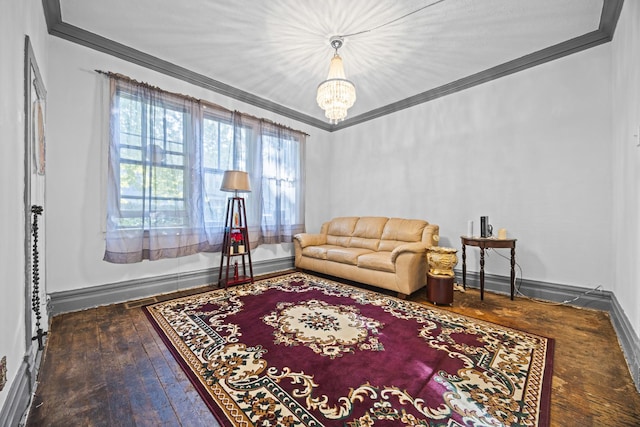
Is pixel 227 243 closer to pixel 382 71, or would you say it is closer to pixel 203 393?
pixel 203 393

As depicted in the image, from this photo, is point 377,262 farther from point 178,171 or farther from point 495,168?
point 178,171

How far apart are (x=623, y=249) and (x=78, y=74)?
5552 millimetres

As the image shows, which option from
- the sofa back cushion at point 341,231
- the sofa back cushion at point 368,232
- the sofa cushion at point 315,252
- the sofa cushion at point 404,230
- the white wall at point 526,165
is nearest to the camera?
the white wall at point 526,165

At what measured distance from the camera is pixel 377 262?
3.32 meters

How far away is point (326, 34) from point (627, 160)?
2.97m

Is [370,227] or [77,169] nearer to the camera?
[77,169]

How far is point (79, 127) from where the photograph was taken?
110 inches

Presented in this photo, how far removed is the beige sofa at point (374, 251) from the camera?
3.15 meters

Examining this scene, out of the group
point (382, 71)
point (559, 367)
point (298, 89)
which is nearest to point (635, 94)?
point (559, 367)

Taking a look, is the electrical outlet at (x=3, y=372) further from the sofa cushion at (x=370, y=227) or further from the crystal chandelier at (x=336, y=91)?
the sofa cushion at (x=370, y=227)

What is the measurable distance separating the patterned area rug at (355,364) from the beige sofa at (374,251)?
443 mm

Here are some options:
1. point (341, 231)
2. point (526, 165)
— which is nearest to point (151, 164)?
point (341, 231)

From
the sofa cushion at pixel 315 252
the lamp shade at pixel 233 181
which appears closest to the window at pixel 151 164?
the lamp shade at pixel 233 181

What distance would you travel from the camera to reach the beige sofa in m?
3.15
